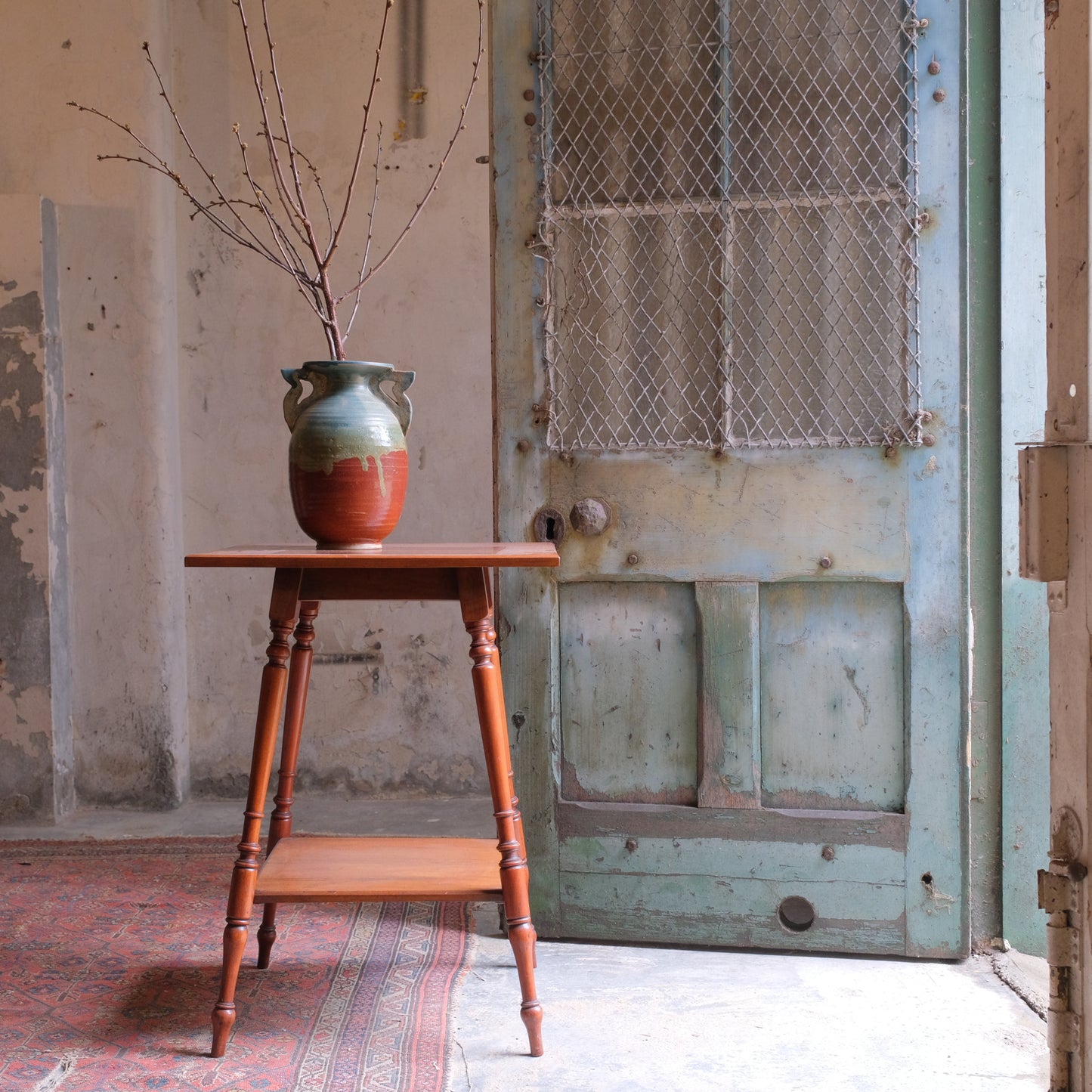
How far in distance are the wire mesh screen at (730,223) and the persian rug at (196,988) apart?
3.85 feet

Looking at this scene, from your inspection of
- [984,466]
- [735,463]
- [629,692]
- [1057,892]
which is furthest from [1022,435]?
[1057,892]

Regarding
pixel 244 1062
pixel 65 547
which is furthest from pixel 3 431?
pixel 244 1062

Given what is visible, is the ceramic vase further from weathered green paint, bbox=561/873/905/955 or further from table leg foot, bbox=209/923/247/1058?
weathered green paint, bbox=561/873/905/955

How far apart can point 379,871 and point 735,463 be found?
3.62 ft

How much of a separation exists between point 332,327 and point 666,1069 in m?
1.43

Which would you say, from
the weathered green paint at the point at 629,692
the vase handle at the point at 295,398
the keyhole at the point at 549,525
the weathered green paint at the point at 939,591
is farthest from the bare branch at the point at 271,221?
the weathered green paint at the point at 939,591

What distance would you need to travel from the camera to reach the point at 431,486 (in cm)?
378

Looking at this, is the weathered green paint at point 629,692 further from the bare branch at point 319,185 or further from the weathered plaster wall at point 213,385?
the weathered plaster wall at point 213,385

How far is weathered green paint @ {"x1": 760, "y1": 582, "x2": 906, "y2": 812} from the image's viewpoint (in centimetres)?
229

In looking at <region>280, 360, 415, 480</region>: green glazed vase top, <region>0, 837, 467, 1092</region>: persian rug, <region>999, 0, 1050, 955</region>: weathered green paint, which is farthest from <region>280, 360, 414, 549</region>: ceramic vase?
<region>999, 0, 1050, 955</region>: weathered green paint

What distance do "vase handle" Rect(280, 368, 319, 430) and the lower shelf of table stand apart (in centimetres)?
81

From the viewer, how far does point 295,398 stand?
2.00 metres

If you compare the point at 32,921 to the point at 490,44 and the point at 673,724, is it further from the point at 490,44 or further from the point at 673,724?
the point at 490,44

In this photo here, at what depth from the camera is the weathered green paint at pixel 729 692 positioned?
7.61ft
